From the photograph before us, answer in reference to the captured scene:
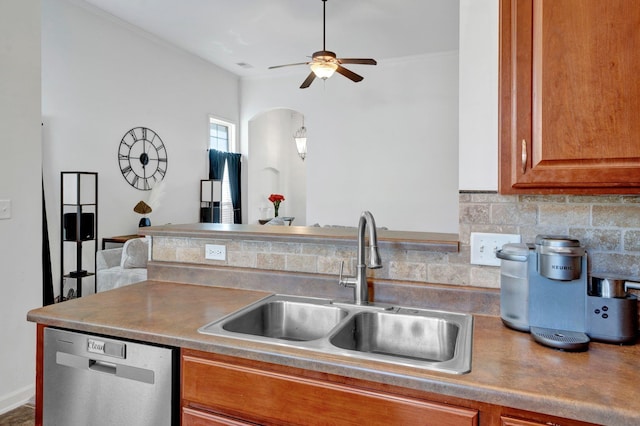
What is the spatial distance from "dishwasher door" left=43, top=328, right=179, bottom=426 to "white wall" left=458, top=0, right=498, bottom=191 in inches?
45.2

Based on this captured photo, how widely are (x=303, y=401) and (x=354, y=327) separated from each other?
1.31ft

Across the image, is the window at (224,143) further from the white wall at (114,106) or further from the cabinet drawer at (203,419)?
the cabinet drawer at (203,419)

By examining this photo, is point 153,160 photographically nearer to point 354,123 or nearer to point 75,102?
point 75,102

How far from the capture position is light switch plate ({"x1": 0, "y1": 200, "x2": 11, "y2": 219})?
7.68ft

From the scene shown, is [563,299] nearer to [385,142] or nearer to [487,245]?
[487,245]

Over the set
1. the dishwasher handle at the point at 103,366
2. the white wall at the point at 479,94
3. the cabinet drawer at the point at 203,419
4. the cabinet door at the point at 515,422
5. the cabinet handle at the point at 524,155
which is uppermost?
the white wall at the point at 479,94

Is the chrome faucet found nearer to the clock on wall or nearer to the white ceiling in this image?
the white ceiling

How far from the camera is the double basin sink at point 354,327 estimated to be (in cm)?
125

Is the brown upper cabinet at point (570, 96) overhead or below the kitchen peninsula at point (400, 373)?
overhead

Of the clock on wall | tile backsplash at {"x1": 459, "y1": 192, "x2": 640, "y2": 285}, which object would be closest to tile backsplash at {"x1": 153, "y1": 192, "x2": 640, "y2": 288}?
tile backsplash at {"x1": 459, "y1": 192, "x2": 640, "y2": 285}

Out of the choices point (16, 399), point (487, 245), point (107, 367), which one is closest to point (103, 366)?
point (107, 367)

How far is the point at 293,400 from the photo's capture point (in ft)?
3.44

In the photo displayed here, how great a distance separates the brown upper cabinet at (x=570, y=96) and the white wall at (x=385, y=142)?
470cm

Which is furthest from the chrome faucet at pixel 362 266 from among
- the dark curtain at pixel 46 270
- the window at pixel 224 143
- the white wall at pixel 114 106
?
the window at pixel 224 143
